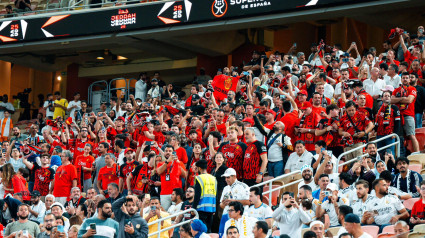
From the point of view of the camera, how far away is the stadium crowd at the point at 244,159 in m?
11.1

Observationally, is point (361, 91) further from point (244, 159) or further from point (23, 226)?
point (23, 226)

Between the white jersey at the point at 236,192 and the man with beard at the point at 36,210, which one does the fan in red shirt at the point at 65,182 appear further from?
the white jersey at the point at 236,192

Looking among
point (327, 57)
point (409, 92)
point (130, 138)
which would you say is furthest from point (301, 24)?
point (409, 92)

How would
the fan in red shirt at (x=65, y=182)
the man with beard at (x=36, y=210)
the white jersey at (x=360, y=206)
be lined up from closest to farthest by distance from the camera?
the white jersey at (x=360, y=206) → the man with beard at (x=36, y=210) → the fan in red shirt at (x=65, y=182)

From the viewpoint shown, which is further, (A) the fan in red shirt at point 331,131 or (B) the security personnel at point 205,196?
(A) the fan in red shirt at point 331,131

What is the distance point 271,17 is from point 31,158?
6999mm

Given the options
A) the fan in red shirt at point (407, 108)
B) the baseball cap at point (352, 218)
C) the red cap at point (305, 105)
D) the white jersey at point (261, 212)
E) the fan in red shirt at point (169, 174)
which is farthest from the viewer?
the red cap at point (305, 105)

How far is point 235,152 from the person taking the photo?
43.5ft

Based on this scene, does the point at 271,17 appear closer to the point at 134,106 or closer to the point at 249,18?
the point at 249,18

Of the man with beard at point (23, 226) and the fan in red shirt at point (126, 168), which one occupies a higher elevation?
the fan in red shirt at point (126, 168)

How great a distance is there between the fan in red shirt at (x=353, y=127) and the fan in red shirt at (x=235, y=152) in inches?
75.4

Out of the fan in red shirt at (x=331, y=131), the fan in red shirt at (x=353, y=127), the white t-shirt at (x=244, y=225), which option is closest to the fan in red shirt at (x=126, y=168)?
the fan in red shirt at (x=331, y=131)

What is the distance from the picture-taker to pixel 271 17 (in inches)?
815

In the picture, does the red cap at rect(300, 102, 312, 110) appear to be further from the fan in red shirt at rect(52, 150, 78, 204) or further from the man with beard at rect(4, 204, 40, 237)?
the man with beard at rect(4, 204, 40, 237)
